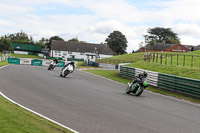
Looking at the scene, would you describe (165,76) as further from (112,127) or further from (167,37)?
(167,37)

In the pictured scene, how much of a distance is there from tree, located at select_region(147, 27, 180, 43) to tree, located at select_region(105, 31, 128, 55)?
20.4 meters

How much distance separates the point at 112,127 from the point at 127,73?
2070 cm

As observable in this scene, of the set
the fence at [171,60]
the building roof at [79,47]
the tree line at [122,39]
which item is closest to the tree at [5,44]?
the tree line at [122,39]

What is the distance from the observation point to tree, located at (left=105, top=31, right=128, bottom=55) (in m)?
126

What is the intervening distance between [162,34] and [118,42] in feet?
86.7

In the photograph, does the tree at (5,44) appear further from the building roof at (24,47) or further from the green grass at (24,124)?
the green grass at (24,124)

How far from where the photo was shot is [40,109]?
989 cm

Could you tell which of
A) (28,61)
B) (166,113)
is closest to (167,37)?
(28,61)

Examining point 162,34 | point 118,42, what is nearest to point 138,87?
point 118,42

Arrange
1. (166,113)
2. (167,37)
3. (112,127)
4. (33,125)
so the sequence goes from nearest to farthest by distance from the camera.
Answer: (33,125)
(112,127)
(166,113)
(167,37)

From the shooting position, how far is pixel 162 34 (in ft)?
464

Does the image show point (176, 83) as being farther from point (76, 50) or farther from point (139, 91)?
point (76, 50)

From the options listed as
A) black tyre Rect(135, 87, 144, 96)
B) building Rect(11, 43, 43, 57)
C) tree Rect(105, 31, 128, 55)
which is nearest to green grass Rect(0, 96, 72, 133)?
black tyre Rect(135, 87, 144, 96)

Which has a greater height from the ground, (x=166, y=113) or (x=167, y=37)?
(x=167, y=37)
